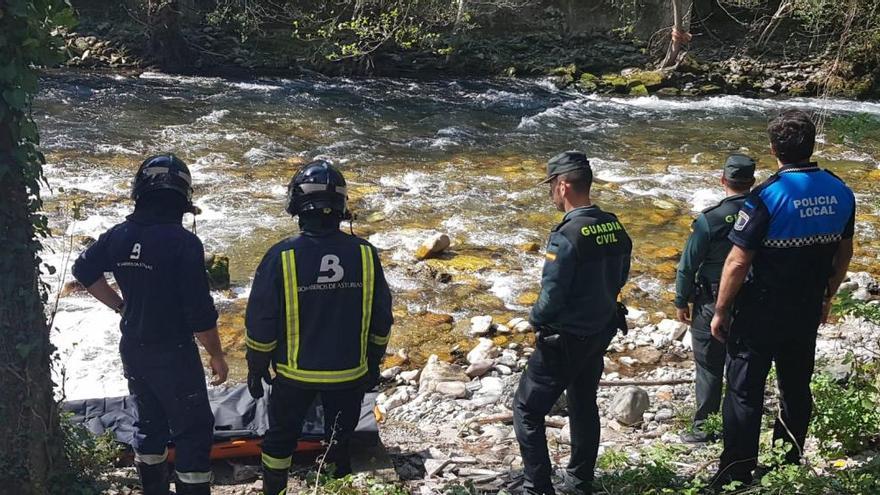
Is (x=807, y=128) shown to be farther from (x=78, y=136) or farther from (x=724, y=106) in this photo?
(x=724, y=106)

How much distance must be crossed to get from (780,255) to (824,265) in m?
0.25

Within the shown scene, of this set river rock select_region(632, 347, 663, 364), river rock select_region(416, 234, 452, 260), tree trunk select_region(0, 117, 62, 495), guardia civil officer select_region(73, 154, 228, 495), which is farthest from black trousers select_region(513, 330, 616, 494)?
river rock select_region(416, 234, 452, 260)

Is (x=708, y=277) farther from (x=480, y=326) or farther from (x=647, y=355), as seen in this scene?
(x=480, y=326)

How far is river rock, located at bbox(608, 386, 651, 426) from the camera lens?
5.56m

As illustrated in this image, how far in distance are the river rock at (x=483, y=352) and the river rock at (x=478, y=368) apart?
0.12 m

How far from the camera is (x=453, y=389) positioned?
6250 millimetres

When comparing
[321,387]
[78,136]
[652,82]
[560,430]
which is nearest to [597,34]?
[652,82]

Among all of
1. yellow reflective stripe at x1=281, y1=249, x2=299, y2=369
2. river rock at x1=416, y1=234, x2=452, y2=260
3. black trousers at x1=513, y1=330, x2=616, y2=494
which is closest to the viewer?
yellow reflective stripe at x1=281, y1=249, x2=299, y2=369

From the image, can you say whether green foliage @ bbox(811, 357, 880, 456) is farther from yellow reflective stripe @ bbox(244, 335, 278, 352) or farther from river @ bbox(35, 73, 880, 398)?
river @ bbox(35, 73, 880, 398)

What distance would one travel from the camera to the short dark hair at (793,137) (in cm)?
369

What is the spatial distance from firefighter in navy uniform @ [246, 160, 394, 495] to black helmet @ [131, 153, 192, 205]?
53 centimetres

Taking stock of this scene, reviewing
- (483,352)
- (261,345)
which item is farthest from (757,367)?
(483,352)

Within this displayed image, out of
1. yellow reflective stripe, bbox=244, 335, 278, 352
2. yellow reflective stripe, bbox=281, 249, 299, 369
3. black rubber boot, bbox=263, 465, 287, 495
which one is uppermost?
yellow reflective stripe, bbox=281, 249, 299, 369

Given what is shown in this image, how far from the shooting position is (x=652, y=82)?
66.3ft
